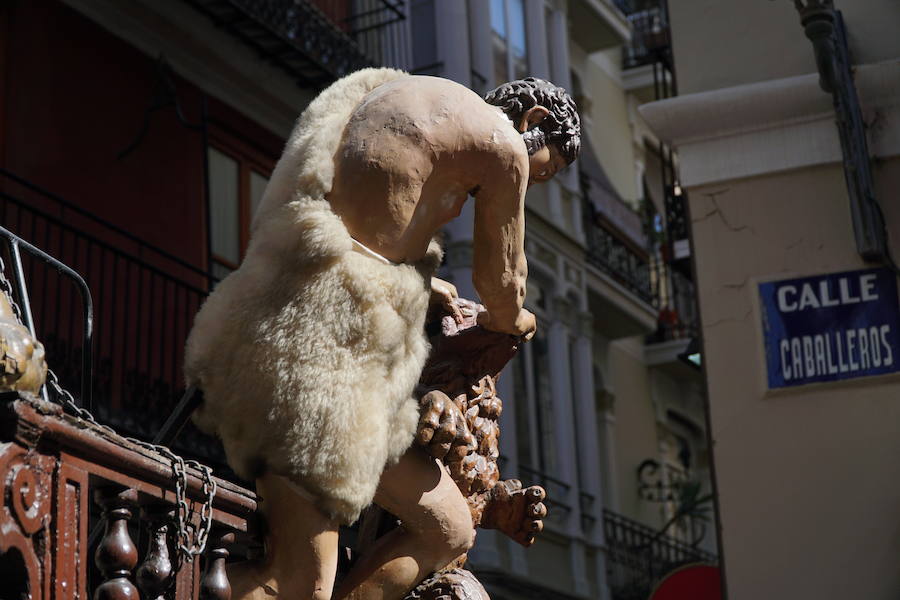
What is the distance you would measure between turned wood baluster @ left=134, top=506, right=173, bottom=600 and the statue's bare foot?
1.19 m

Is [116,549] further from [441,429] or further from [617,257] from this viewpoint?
[617,257]

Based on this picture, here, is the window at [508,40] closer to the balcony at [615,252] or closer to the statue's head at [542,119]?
the balcony at [615,252]

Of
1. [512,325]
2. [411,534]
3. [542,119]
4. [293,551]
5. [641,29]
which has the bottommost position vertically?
[293,551]

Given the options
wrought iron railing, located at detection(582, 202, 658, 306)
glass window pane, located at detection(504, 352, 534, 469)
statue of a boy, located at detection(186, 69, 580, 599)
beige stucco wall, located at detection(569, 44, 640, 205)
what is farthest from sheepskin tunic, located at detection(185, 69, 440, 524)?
beige stucco wall, located at detection(569, 44, 640, 205)

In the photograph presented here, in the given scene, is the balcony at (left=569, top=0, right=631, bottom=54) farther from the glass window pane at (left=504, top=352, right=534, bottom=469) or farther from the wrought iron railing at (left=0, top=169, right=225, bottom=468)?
the wrought iron railing at (left=0, top=169, right=225, bottom=468)

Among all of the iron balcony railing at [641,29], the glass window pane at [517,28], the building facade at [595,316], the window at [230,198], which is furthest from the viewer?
the iron balcony railing at [641,29]

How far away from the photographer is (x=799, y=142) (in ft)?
35.3

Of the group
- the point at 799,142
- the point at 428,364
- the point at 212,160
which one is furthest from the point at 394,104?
the point at 212,160

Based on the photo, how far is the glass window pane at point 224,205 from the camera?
15.3 meters

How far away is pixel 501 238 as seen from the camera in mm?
4398

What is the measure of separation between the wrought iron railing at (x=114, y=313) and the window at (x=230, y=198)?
3.68 feet

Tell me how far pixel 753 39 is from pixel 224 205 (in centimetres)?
602

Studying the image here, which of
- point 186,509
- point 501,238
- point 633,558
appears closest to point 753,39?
point 501,238

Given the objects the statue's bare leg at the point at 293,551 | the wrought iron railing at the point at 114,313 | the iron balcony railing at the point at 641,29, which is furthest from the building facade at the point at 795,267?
the iron balcony railing at the point at 641,29
